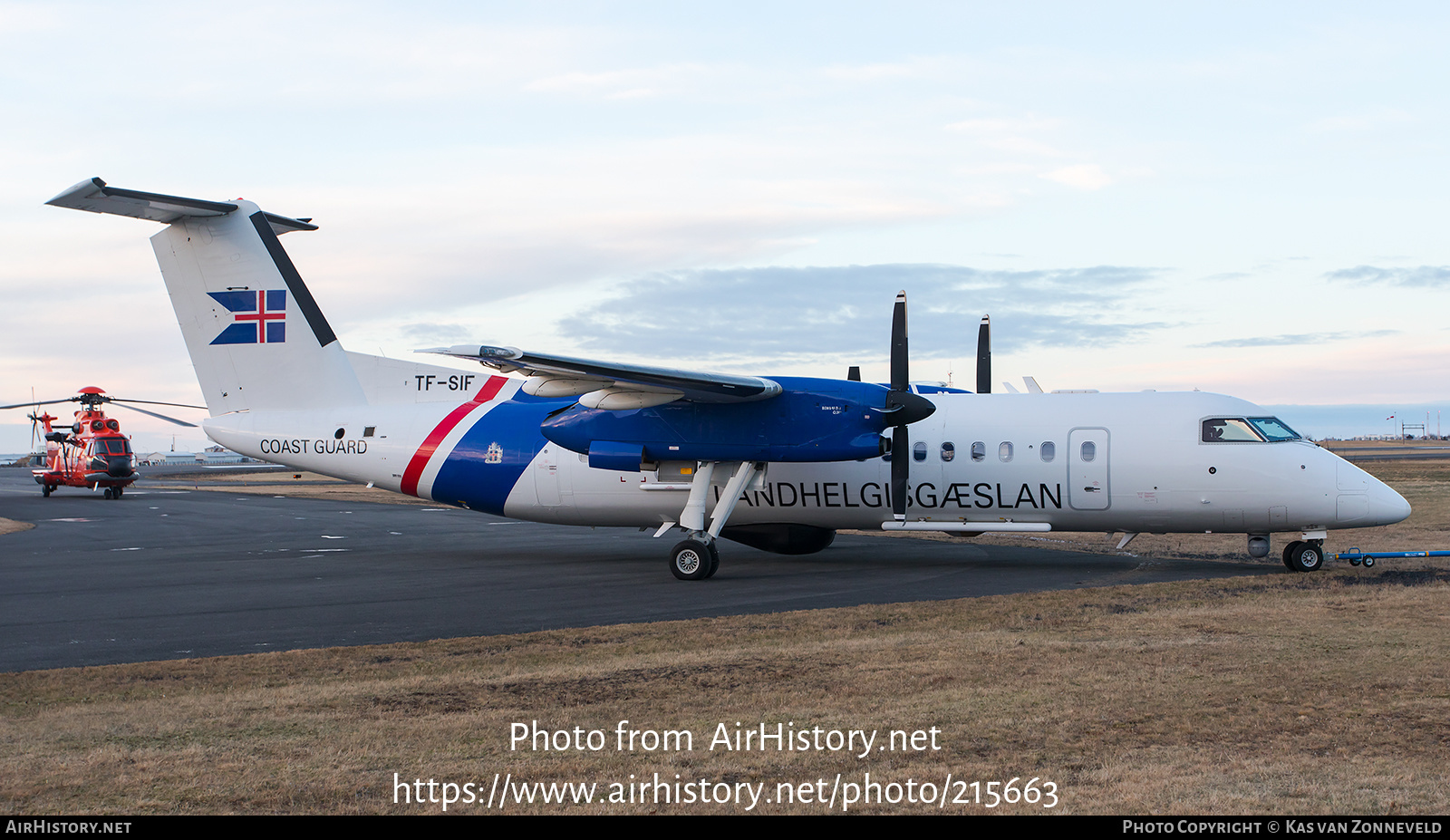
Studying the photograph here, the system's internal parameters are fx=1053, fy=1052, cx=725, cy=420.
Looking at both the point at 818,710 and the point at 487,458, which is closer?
the point at 818,710

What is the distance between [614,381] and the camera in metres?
16.5

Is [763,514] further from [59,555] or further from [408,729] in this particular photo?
[59,555]

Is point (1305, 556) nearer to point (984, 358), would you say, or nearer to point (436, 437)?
point (984, 358)

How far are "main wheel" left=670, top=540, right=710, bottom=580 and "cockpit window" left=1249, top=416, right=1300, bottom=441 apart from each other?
935 centimetres

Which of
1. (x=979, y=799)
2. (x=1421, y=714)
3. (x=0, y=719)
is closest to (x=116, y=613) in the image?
(x=0, y=719)

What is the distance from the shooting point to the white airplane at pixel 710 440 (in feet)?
55.8

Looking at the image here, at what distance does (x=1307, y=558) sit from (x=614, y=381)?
1127 centimetres

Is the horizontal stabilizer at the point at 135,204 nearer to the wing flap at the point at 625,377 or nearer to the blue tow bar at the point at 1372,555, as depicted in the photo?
the wing flap at the point at 625,377

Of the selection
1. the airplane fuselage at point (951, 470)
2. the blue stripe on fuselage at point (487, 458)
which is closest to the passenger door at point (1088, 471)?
the airplane fuselage at point (951, 470)

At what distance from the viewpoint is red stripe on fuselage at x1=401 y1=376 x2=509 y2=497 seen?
20.4 metres

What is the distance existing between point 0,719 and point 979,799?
716cm

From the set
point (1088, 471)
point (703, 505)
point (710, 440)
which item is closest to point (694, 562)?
point (703, 505)

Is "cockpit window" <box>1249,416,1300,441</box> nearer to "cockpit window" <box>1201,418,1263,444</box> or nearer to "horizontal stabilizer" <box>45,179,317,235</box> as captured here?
"cockpit window" <box>1201,418,1263,444</box>

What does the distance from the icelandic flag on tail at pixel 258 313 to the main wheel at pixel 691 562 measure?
9.82 m
